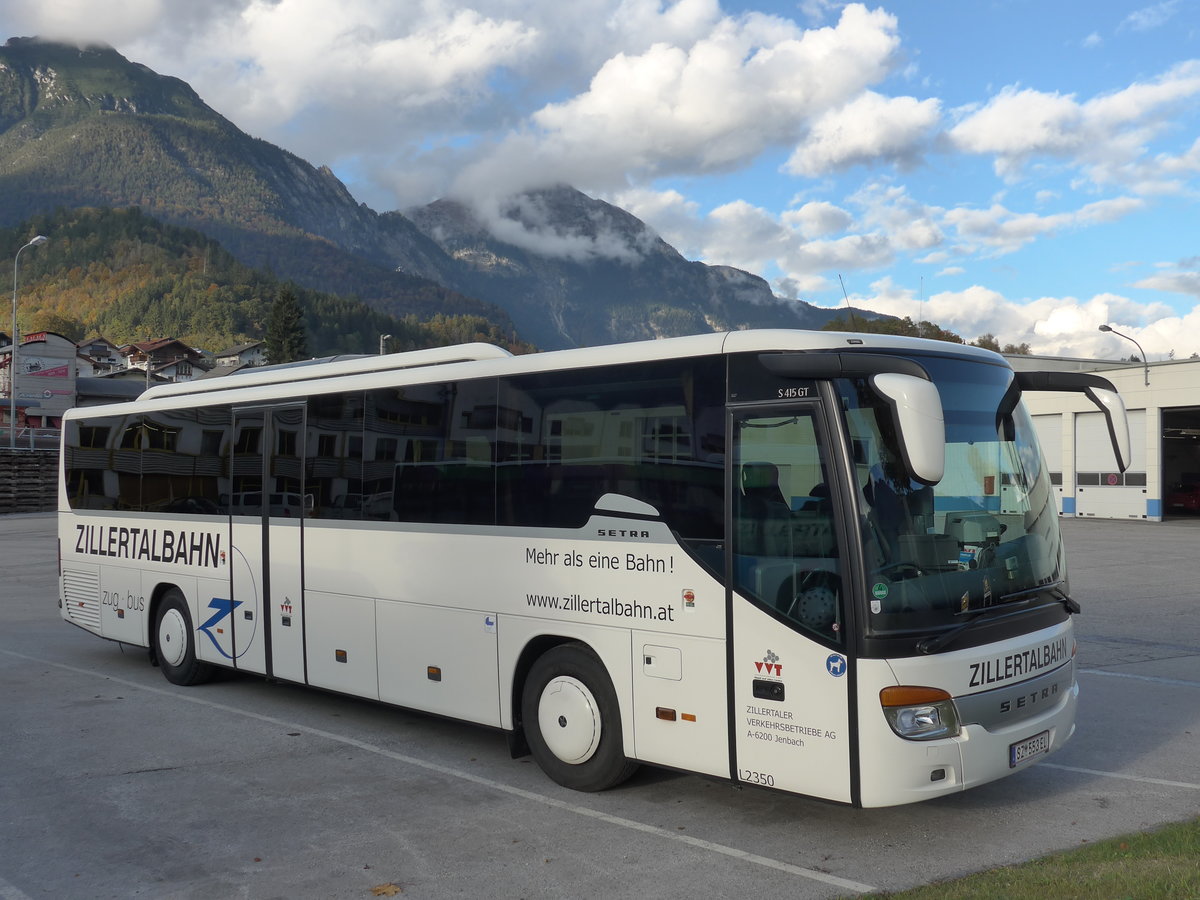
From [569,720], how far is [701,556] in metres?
1.56

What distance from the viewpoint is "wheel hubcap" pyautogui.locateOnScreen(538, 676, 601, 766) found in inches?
269

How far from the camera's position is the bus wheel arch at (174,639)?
34.9 feet

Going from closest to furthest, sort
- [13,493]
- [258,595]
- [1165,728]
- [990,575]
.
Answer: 1. [990,575]
2. [1165,728]
3. [258,595]
4. [13,493]

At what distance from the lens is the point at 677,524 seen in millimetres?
6363

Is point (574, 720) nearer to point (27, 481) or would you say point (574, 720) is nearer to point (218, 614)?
point (218, 614)

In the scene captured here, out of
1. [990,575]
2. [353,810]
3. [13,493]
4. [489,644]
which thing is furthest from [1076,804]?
[13,493]

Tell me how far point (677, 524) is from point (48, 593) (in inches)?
649

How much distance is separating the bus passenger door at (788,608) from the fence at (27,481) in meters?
45.7

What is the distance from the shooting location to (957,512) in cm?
585

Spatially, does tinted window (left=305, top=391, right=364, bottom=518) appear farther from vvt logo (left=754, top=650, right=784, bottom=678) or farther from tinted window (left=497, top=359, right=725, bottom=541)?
vvt logo (left=754, top=650, right=784, bottom=678)

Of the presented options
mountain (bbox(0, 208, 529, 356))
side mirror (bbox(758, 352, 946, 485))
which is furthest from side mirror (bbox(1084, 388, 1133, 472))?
mountain (bbox(0, 208, 529, 356))

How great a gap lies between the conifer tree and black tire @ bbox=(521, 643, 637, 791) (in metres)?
102

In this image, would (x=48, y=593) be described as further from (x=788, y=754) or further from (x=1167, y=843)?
(x=1167, y=843)

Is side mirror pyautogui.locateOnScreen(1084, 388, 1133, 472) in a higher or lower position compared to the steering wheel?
higher
